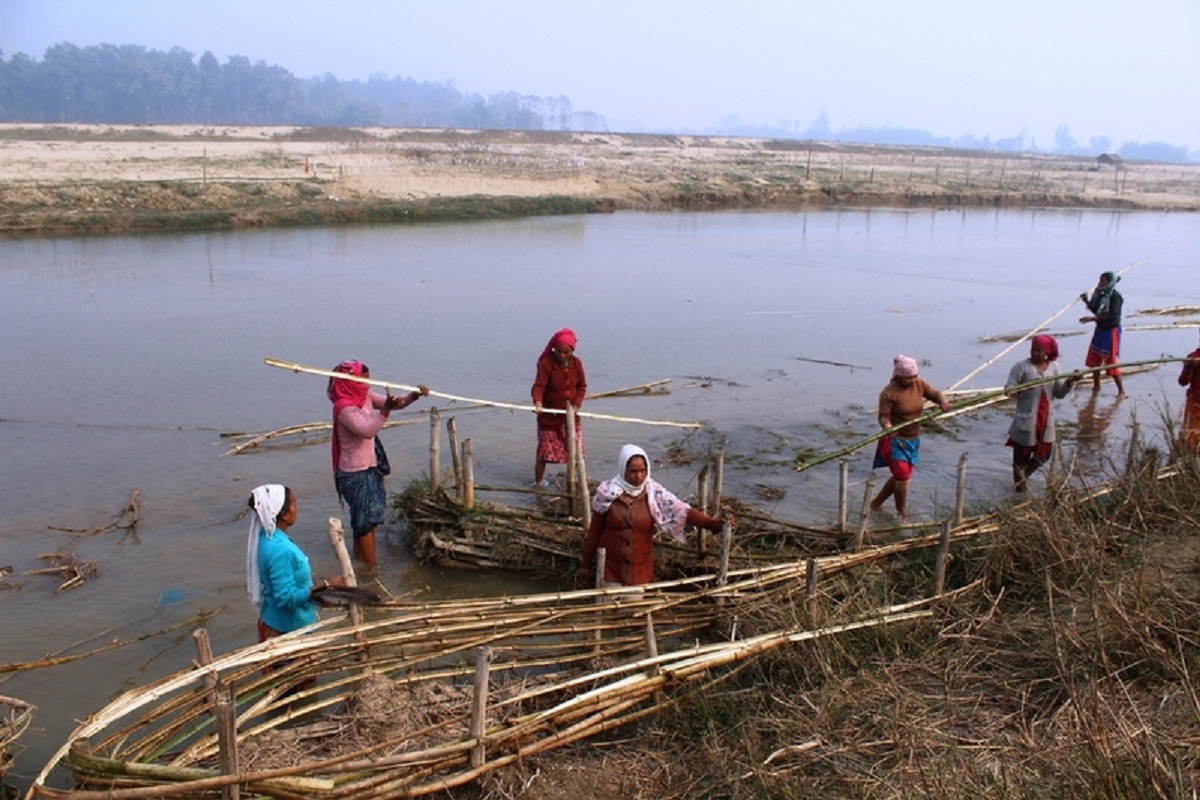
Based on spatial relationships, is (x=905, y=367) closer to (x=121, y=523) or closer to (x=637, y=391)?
(x=637, y=391)

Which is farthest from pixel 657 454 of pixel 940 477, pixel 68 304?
pixel 68 304

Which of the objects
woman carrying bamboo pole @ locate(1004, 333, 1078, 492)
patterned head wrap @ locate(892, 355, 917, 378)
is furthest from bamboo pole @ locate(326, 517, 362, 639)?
Answer: woman carrying bamboo pole @ locate(1004, 333, 1078, 492)

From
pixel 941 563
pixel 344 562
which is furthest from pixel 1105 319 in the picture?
pixel 344 562

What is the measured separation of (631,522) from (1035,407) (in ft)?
11.2

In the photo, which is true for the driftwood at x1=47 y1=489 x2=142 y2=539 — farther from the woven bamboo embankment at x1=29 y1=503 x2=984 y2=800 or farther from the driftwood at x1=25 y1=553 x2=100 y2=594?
the woven bamboo embankment at x1=29 y1=503 x2=984 y2=800

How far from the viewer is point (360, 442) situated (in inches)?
221

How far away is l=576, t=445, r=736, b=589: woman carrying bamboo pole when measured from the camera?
453 cm

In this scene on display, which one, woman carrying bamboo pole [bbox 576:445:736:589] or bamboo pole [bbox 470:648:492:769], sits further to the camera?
woman carrying bamboo pole [bbox 576:445:736:589]

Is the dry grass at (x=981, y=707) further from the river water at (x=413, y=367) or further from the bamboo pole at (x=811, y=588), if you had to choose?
the river water at (x=413, y=367)

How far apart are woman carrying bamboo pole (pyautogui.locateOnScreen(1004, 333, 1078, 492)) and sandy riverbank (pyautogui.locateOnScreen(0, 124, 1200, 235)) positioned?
2006 centimetres

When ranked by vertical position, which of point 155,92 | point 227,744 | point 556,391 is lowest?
point 227,744

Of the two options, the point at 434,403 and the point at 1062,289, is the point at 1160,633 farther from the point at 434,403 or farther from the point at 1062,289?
the point at 1062,289

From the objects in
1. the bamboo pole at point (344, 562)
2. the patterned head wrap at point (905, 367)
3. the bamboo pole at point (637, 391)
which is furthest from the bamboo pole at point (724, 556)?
the bamboo pole at point (637, 391)

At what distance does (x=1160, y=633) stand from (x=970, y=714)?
2.80ft
